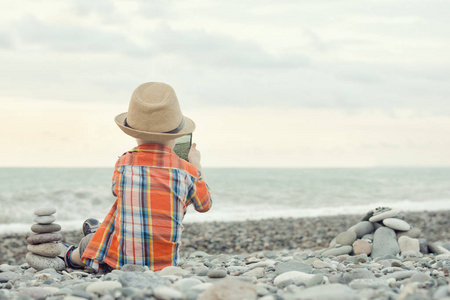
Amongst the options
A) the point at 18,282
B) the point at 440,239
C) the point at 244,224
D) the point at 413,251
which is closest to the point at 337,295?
the point at 18,282

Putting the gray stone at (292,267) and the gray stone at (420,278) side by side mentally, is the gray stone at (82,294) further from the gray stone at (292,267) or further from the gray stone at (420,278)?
the gray stone at (420,278)

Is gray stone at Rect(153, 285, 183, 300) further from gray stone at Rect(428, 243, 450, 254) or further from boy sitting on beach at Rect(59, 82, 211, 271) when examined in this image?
gray stone at Rect(428, 243, 450, 254)

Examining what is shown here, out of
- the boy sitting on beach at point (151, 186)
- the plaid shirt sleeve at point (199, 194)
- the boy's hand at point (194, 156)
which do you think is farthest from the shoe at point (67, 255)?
the boy's hand at point (194, 156)

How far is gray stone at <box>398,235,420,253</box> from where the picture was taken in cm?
621

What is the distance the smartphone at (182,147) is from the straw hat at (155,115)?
0.84 feet

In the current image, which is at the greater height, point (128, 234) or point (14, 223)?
point (128, 234)

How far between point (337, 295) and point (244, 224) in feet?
31.3

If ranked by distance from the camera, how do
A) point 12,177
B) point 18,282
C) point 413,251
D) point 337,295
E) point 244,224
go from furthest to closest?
point 12,177 < point 244,224 < point 413,251 < point 18,282 < point 337,295

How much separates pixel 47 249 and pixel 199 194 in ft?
6.20

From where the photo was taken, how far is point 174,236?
13.9 feet

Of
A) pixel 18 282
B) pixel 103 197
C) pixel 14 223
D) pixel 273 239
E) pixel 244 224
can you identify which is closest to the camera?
pixel 18 282

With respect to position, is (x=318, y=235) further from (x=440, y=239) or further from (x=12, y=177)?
(x=12, y=177)

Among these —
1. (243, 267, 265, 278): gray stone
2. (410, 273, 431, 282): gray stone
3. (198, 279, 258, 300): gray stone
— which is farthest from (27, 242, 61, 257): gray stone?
(410, 273, 431, 282): gray stone

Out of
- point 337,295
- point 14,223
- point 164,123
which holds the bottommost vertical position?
point 14,223
